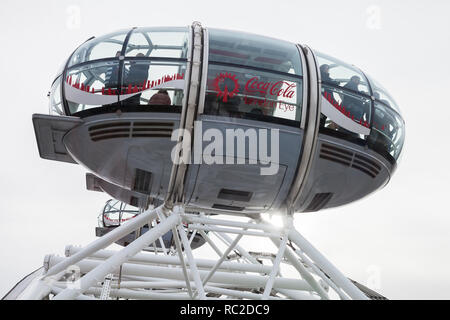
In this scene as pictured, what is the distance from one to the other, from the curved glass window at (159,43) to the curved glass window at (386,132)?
375cm

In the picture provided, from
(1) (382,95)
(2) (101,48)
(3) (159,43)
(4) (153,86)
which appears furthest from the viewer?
(1) (382,95)

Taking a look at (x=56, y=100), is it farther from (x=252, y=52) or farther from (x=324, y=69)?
(x=324, y=69)

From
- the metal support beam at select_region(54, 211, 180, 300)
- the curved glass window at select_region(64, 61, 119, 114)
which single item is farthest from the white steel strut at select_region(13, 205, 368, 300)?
the curved glass window at select_region(64, 61, 119, 114)

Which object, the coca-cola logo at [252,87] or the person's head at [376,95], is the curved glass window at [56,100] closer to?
the coca-cola logo at [252,87]

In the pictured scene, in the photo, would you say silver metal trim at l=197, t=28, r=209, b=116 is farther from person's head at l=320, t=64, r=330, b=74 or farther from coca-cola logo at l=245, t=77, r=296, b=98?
person's head at l=320, t=64, r=330, b=74

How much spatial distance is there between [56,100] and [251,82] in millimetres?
3751

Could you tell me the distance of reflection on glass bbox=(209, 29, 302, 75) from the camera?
9070 millimetres

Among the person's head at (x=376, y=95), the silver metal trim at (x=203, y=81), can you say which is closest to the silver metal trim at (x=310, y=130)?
the person's head at (x=376, y=95)

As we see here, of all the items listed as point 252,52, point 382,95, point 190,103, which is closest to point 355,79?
point 382,95

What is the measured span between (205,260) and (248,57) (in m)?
6.31

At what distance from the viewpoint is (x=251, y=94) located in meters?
8.85

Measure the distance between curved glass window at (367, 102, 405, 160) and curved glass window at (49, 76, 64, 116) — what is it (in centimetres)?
575

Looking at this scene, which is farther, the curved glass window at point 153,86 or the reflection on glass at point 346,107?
the reflection on glass at point 346,107

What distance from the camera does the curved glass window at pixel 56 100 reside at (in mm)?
9555
